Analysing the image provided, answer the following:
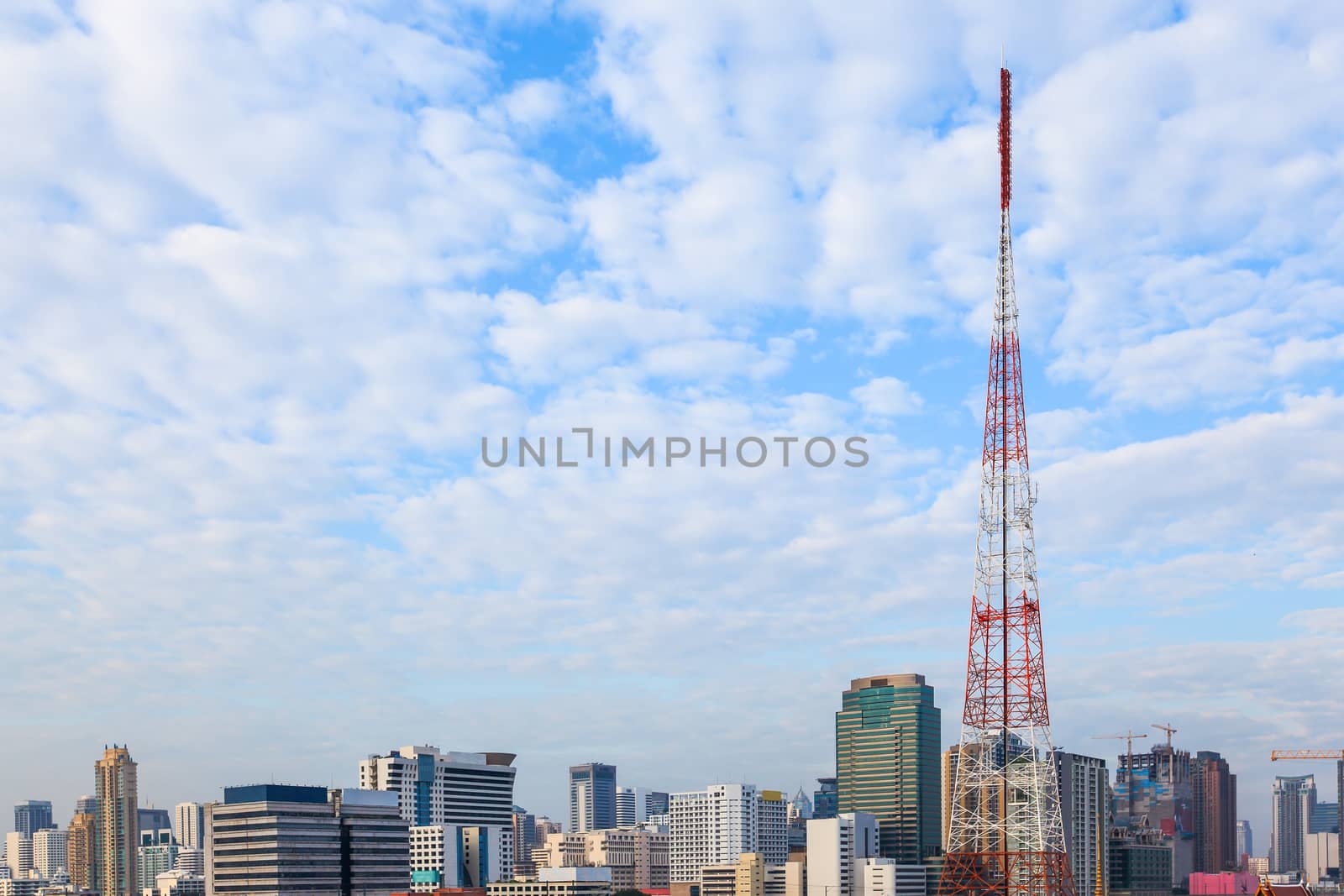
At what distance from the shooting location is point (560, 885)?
7613 inches

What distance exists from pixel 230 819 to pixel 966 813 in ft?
272

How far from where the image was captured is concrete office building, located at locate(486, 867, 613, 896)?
193000 millimetres

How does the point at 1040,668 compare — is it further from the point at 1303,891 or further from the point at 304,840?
the point at 304,840

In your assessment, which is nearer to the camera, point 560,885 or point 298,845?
point 298,845

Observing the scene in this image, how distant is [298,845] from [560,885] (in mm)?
53888

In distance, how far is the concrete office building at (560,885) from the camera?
193000mm

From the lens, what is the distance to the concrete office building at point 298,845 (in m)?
147

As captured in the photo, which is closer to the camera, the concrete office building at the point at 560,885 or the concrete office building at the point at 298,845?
the concrete office building at the point at 298,845

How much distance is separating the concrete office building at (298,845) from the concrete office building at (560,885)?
122ft

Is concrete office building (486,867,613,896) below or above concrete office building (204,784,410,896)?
below

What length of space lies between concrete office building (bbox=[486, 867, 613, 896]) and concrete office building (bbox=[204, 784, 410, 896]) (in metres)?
37.1

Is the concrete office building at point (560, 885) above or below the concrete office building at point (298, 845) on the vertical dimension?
below

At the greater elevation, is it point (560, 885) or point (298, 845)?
point (298, 845)

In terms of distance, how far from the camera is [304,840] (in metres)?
149
